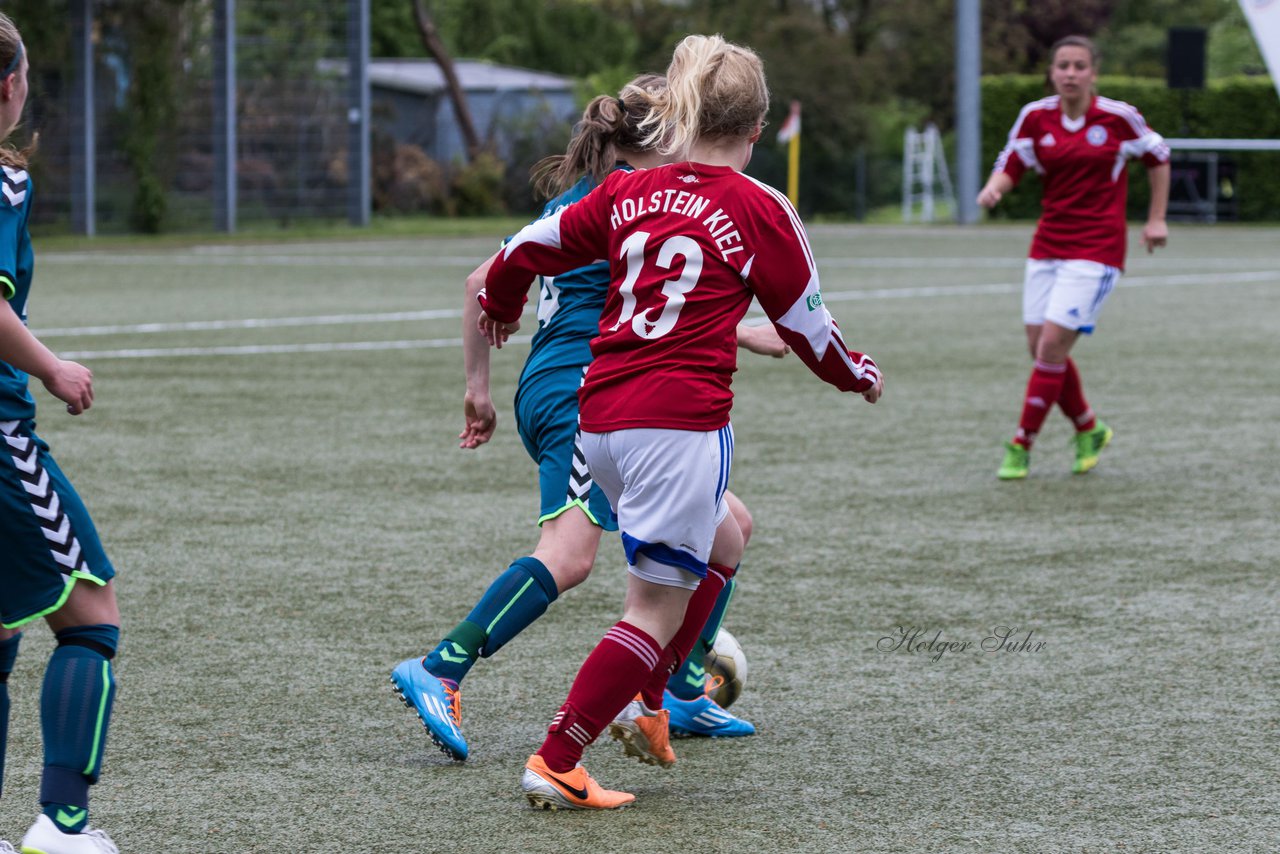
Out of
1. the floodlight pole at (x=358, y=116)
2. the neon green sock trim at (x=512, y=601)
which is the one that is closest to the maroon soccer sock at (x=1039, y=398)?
the neon green sock trim at (x=512, y=601)

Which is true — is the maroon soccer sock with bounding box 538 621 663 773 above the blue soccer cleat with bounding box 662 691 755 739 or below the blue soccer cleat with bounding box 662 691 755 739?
above

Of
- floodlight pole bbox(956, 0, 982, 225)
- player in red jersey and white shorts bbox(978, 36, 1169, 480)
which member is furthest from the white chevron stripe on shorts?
floodlight pole bbox(956, 0, 982, 225)

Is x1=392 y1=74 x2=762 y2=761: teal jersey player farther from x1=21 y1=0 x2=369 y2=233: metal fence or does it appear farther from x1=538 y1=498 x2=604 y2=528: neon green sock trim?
x1=21 y1=0 x2=369 y2=233: metal fence

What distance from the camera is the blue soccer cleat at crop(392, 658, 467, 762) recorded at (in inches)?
172

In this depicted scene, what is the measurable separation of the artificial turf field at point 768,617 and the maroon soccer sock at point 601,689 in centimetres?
15

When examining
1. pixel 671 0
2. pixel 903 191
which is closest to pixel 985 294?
pixel 903 191

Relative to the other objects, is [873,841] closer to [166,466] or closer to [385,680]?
[385,680]

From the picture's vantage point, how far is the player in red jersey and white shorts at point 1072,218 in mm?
8875

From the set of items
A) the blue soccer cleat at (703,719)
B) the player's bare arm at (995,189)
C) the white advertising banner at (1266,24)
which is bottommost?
the blue soccer cleat at (703,719)

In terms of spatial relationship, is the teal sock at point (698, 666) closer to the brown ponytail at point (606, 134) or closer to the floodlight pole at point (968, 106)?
the brown ponytail at point (606, 134)

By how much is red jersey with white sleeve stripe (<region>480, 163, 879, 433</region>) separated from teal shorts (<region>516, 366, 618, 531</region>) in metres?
0.55

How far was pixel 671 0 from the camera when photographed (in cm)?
5828

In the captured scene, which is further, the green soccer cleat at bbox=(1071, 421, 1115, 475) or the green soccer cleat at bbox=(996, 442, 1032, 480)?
the green soccer cleat at bbox=(1071, 421, 1115, 475)

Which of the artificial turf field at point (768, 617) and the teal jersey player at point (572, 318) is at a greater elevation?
the teal jersey player at point (572, 318)
